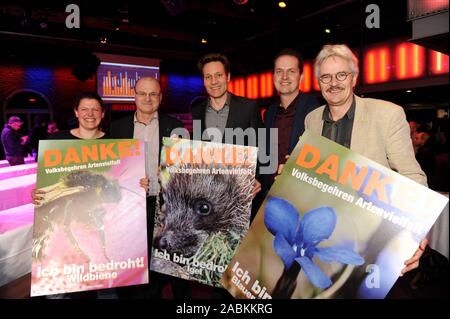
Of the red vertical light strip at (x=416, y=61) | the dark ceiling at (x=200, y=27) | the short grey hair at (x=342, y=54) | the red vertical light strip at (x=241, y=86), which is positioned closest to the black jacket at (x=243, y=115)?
the short grey hair at (x=342, y=54)

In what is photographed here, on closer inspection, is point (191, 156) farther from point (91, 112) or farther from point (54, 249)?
point (54, 249)

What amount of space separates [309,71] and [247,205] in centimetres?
571

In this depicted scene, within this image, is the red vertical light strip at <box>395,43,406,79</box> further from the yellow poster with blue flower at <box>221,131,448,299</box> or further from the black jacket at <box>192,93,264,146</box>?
the yellow poster with blue flower at <box>221,131,448,299</box>

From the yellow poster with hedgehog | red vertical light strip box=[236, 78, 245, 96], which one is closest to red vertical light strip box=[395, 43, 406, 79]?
red vertical light strip box=[236, 78, 245, 96]

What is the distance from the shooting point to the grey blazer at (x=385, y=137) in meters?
1.41

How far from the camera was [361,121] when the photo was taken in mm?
1497

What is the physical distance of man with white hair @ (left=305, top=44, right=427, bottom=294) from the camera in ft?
4.66

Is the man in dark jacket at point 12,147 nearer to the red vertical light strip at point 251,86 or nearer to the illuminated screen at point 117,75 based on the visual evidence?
the illuminated screen at point 117,75

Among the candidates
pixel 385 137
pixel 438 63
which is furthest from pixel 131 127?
pixel 438 63

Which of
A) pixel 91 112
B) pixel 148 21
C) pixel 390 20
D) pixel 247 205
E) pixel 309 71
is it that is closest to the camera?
pixel 247 205

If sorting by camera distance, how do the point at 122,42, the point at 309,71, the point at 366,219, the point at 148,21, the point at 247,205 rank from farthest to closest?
1. the point at 122,42
2. the point at 148,21
3. the point at 309,71
4. the point at 247,205
5. the point at 366,219

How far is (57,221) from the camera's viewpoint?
178 centimetres

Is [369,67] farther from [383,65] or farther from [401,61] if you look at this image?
[401,61]

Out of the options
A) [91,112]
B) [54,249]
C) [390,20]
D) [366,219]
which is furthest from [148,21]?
[366,219]
